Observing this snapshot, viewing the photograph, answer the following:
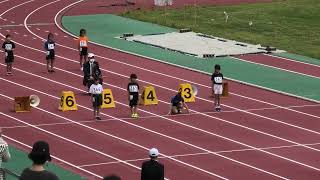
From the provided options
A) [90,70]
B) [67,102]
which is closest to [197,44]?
[90,70]

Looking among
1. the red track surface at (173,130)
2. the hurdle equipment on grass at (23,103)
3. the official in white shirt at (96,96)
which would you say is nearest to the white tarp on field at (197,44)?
the red track surface at (173,130)

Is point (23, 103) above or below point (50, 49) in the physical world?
below

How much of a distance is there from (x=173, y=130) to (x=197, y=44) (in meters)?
14.9

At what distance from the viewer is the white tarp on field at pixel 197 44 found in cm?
3934

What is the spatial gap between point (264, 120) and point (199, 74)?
7578mm

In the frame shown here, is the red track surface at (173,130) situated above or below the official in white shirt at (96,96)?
below

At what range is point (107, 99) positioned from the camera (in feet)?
96.2

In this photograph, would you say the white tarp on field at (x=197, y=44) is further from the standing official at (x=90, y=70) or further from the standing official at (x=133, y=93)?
the standing official at (x=133, y=93)

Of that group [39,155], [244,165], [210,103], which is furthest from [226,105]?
[39,155]

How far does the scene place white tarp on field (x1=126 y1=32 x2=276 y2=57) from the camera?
39.3m

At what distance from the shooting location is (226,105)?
2991 cm

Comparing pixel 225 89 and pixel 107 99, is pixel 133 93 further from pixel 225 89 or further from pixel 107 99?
pixel 225 89

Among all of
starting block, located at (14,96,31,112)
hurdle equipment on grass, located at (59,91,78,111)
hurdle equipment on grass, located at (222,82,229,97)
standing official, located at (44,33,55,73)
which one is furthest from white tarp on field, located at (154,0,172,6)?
starting block, located at (14,96,31,112)

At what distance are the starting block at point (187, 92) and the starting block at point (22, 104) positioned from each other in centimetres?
448
